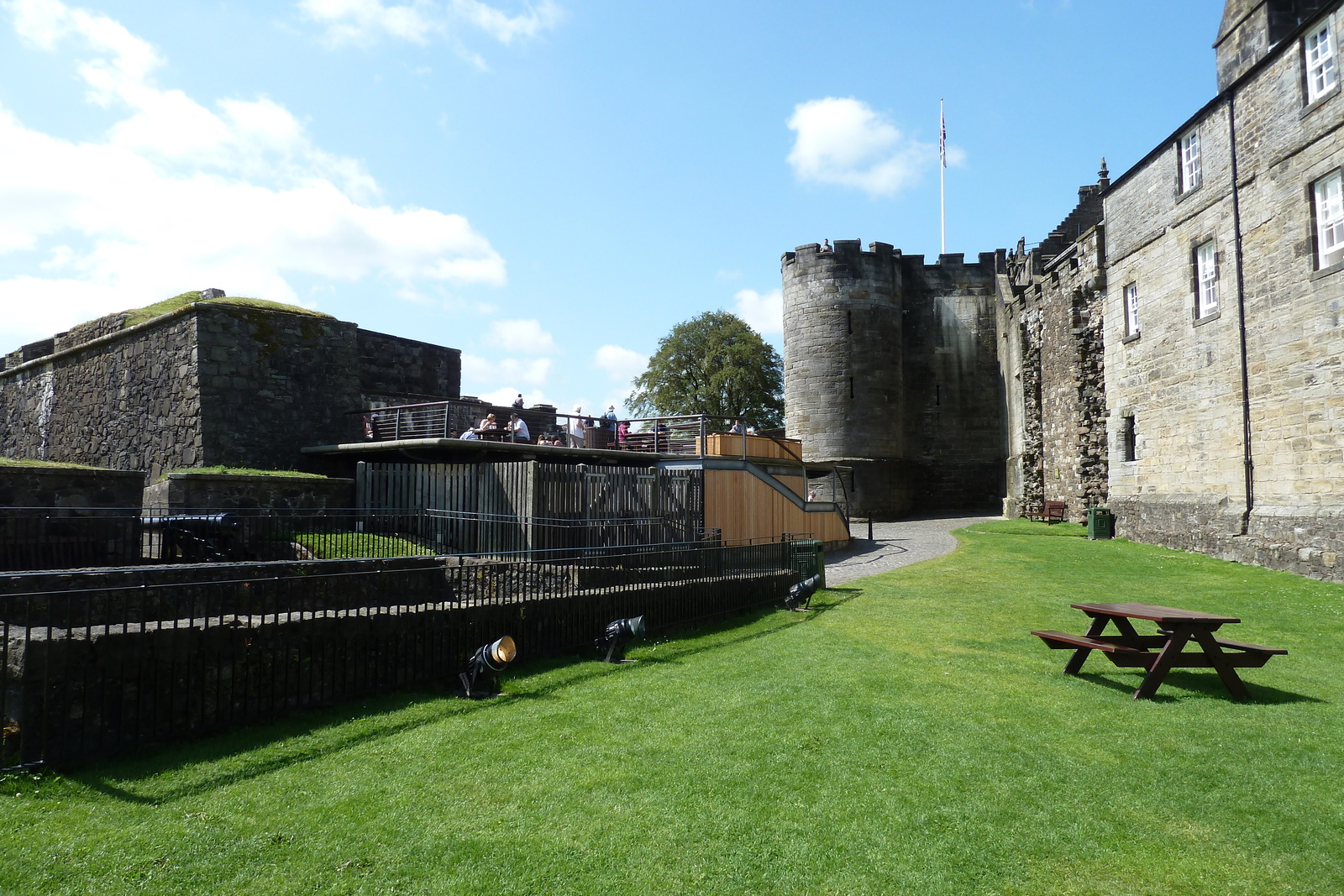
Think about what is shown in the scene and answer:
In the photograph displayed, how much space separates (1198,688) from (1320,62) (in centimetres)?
1366

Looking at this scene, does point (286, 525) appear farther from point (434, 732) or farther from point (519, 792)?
point (519, 792)

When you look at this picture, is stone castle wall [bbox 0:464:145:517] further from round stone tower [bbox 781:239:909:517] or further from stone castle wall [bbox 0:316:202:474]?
round stone tower [bbox 781:239:909:517]

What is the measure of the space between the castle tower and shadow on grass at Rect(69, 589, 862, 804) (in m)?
27.8

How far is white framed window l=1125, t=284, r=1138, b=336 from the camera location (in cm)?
2162

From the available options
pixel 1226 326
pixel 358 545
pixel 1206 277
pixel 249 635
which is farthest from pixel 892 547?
pixel 249 635

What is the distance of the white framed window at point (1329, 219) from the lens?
47.1ft

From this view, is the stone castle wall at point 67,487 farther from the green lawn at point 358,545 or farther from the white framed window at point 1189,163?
the white framed window at point 1189,163

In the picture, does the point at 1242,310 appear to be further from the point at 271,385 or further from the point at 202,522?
the point at 271,385

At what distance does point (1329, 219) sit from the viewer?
1467cm

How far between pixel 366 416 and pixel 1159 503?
19729 mm

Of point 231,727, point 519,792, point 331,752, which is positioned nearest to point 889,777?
point 519,792

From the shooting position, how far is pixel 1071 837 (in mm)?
4422

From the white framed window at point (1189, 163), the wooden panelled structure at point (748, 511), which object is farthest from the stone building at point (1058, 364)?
the wooden panelled structure at point (748, 511)

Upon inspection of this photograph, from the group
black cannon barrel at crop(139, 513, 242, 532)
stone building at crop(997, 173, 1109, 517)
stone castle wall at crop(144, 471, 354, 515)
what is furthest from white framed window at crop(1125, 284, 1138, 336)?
black cannon barrel at crop(139, 513, 242, 532)
